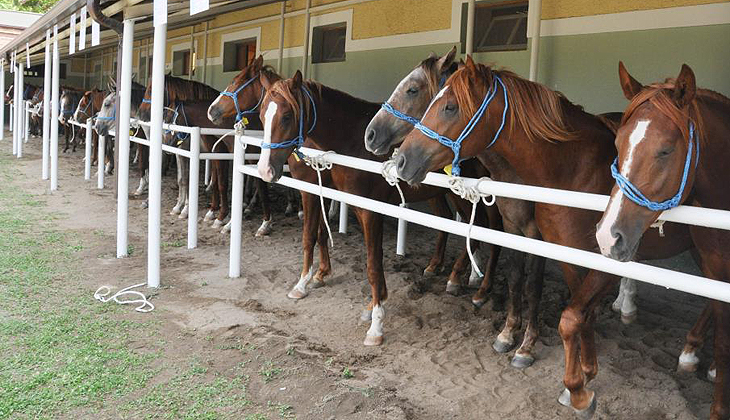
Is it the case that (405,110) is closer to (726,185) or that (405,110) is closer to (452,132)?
(452,132)

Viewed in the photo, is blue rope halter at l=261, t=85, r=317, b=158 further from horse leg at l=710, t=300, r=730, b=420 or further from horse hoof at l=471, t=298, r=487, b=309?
horse leg at l=710, t=300, r=730, b=420

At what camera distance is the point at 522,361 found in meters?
3.54

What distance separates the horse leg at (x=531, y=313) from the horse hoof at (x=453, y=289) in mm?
1220

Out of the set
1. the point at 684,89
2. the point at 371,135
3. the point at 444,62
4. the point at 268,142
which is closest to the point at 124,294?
the point at 268,142

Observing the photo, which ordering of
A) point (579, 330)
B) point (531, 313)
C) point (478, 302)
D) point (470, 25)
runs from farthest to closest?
1. point (470, 25)
2. point (478, 302)
3. point (531, 313)
4. point (579, 330)

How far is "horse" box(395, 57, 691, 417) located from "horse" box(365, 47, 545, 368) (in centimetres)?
36

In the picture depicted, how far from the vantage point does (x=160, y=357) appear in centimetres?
352

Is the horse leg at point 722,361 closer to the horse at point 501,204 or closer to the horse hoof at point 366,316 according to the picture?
the horse at point 501,204

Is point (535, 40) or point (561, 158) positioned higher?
point (535, 40)

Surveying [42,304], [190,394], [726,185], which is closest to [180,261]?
[42,304]

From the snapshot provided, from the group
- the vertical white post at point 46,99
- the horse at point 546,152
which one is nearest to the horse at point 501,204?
the horse at point 546,152

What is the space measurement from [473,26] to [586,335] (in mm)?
4010

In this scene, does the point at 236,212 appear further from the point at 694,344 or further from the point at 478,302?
the point at 694,344

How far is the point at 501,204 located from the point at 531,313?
71cm
